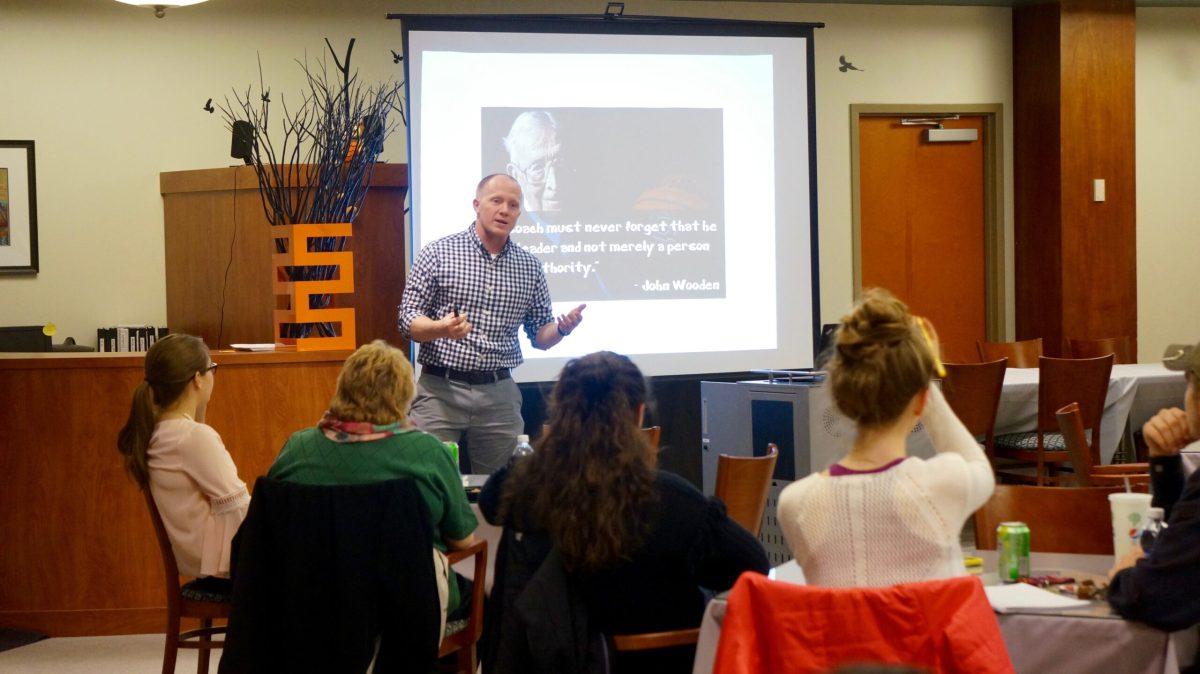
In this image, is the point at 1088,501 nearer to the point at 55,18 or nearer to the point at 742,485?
the point at 742,485

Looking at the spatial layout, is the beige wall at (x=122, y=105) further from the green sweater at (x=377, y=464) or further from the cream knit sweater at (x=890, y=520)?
the cream knit sweater at (x=890, y=520)

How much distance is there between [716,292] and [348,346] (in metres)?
2.12

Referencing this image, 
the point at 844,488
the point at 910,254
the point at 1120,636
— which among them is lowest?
the point at 1120,636

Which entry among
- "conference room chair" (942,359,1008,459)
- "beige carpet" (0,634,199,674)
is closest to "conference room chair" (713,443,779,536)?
"beige carpet" (0,634,199,674)

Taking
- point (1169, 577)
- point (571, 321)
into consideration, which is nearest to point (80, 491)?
point (571, 321)

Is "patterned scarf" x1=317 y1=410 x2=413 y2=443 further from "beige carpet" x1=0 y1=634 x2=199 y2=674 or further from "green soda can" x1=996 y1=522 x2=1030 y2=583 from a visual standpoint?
"beige carpet" x1=0 y1=634 x2=199 y2=674

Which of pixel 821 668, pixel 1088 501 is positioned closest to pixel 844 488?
pixel 821 668

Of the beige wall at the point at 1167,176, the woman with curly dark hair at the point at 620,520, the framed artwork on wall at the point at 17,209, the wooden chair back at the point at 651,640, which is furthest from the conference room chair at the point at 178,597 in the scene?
the beige wall at the point at 1167,176

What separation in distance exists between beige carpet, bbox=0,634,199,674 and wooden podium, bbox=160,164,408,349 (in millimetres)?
1659

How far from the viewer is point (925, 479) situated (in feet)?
6.48

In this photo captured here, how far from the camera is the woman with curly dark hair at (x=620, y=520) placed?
2.35m

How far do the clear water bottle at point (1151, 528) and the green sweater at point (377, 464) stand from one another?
4.84 feet

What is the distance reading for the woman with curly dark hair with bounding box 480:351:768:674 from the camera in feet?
7.72

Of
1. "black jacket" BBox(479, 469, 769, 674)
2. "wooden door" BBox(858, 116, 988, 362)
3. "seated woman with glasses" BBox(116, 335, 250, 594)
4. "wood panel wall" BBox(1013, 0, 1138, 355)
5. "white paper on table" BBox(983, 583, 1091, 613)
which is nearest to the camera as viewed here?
"white paper on table" BBox(983, 583, 1091, 613)
